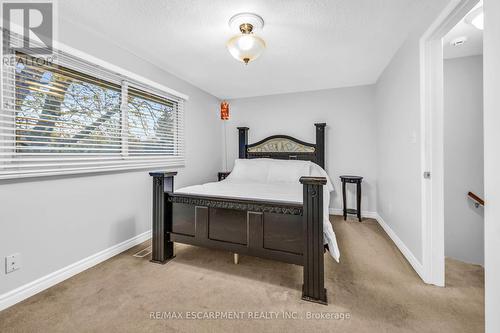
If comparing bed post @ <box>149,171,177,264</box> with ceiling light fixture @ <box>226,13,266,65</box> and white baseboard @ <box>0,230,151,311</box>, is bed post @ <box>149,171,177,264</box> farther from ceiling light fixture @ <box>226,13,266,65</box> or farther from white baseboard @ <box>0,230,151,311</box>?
ceiling light fixture @ <box>226,13,266,65</box>

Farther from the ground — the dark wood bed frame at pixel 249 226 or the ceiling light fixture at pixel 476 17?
the ceiling light fixture at pixel 476 17

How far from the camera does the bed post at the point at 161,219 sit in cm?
214

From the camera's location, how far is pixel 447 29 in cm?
162

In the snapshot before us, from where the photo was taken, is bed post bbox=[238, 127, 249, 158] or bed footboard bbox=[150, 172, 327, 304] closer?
bed footboard bbox=[150, 172, 327, 304]

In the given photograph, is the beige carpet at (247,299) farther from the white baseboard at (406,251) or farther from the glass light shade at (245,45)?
the glass light shade at (245,45)

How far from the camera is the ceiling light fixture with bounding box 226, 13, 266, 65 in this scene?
6.03 feet

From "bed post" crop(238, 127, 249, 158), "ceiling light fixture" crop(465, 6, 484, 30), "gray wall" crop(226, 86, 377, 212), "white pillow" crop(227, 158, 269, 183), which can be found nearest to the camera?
"ceiling light fixture" crop(465, 6, 484, 30)

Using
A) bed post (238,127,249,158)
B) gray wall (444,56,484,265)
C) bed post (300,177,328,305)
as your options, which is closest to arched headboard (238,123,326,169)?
bed post (238,127,249,158)

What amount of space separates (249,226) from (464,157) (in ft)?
8.22

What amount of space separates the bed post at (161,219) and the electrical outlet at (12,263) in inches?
36.4

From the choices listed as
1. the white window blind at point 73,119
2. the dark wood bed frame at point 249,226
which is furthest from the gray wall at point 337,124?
the dark wood bed frame at point 249,226

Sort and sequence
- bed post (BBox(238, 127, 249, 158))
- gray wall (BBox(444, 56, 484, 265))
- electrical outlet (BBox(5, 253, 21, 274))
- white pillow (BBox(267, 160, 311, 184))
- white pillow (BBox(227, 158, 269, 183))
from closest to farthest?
electrical outlet (BBox(5, 253, 21, 274)), gray wall (BBox(444, 56, 484, 265)), white pillow (BBox(267, 160, 311, 184)), white pillow (BBox(227, 158, 269, 183)), bed post (BBox(238, 127, 249, 158))

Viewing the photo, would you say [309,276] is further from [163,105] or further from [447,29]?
[163,105]

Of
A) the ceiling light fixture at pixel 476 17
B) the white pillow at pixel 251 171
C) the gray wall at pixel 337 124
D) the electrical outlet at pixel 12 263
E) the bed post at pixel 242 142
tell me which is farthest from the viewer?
the bed post at pixel 242 142
